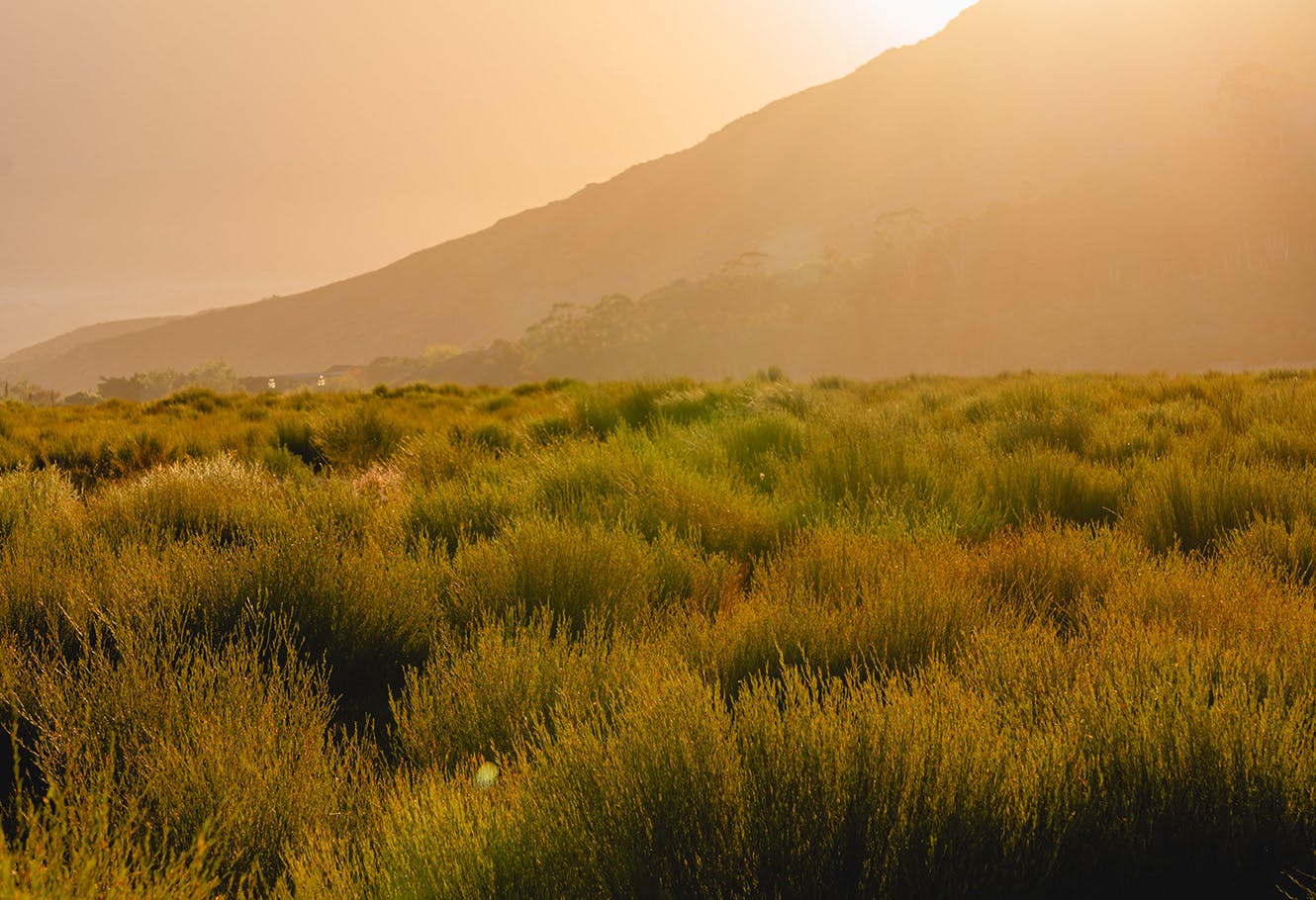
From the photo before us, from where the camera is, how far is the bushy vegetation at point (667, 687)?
49.0 inches

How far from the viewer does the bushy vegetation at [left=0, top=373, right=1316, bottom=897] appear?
49.0 inches

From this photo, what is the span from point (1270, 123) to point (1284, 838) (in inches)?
4841

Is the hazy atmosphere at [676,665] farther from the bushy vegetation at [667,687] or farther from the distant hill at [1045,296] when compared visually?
the distant hill at [1045,296]

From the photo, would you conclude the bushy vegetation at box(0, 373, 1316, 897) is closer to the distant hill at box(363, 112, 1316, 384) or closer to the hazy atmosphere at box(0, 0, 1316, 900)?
the hazy atmosphere at box(0, 0, 1316, 900)

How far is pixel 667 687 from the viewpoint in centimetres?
157

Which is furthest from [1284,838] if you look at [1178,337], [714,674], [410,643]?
[1178,337]

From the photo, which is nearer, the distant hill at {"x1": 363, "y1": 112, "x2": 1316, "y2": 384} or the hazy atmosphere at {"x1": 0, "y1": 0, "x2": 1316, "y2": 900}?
the hazy atmosphere at {"x1": 0, "y1": 0, "x2": 1316, "y2": 900}

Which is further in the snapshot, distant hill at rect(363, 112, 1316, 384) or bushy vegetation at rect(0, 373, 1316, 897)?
distant hill at rect(363, 112, 1316, 384)

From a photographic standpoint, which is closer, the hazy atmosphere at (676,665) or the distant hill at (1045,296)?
the hazy atmosphere at (676,665)

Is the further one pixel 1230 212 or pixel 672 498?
pixel 1230 212

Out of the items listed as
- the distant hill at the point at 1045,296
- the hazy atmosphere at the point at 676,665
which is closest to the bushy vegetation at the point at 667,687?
the hazy atmosphere at the point at 676,665

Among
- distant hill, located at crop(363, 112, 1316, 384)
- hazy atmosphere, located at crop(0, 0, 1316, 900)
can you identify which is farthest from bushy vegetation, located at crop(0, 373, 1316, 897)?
distant hill, located at crop(363, 112, 1316, 384)

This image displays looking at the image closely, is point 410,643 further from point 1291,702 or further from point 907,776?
point 1291,702

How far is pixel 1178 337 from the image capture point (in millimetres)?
70625
